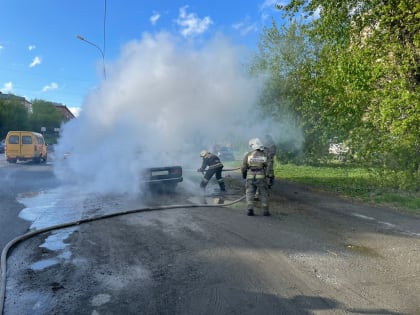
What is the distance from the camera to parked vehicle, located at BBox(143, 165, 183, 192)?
9438 millimetres

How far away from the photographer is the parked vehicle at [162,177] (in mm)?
9438

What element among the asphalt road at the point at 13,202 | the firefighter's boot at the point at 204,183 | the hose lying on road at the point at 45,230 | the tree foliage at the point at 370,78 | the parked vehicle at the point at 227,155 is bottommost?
the asphalt road at the point at 13,202

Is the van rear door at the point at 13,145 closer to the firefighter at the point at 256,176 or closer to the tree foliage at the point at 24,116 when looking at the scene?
the firefighter at the point at 256,176

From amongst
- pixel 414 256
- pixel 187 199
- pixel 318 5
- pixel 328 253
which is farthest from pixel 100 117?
pixel 414 256

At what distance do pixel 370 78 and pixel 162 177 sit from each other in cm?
614

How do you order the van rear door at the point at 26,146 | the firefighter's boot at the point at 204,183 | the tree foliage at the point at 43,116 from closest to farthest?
the firefighter's boot at the point at 204,183
the van rear door at the point at 26,146
the tree foliage at the point at 43,116

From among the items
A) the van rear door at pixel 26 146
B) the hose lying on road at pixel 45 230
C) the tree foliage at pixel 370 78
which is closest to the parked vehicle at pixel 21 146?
the van rear door at pixel 26 146

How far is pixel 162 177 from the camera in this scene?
960cm

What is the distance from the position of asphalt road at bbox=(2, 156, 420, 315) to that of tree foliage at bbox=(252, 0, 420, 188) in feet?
6.73

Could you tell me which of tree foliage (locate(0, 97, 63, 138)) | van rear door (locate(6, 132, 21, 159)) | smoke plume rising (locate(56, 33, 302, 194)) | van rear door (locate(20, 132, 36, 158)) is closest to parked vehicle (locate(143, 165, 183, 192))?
smoke plume rising (locate(56, 33, 302, 194))

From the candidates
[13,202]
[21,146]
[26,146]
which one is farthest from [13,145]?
[13,202]

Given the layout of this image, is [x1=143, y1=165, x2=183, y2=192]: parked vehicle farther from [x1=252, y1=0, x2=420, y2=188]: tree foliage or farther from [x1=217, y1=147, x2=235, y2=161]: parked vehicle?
[x1=217, y1=147, x2=235, y2=161]: parked vehicle

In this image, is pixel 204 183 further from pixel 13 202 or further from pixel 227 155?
pixel 227 155

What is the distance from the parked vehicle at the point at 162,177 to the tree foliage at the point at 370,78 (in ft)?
16.8
